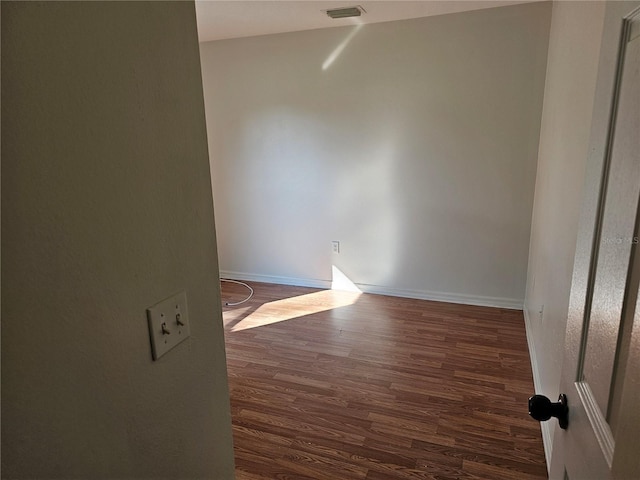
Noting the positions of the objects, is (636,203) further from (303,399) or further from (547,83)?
(547,83)

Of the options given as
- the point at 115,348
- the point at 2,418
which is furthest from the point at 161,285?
the point at 2,418

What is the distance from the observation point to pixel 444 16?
3078 millimetres

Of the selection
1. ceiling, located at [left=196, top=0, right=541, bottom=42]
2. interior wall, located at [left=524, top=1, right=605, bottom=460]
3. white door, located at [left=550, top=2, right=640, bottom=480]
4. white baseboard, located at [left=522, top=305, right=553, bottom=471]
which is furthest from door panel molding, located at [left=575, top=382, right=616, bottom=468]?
ceiling, located at [left=196, top=0, right=541, bottom=42]

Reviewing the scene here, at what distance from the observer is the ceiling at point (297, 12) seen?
281 centimetres

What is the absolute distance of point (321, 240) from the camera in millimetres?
3898

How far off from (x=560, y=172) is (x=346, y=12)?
1955mm

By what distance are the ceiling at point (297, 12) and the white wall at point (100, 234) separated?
2.35 m

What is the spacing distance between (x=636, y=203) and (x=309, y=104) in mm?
3283

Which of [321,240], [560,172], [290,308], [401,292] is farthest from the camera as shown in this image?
[321,240]

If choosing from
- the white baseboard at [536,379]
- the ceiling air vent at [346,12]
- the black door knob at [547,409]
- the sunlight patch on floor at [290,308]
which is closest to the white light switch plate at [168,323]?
the black door knob at [547,409]

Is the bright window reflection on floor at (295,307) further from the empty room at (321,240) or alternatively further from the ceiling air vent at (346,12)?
the ceiling air vent at (346,12)

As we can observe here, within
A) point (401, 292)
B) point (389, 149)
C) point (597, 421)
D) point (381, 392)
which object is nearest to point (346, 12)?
point (389, 149)

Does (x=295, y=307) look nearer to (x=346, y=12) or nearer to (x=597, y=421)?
(x=346, y=12)

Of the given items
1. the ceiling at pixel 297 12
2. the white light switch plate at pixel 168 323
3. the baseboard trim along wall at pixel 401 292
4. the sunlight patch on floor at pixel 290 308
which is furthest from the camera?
the baseboard trim along wall at pixel 401 292
